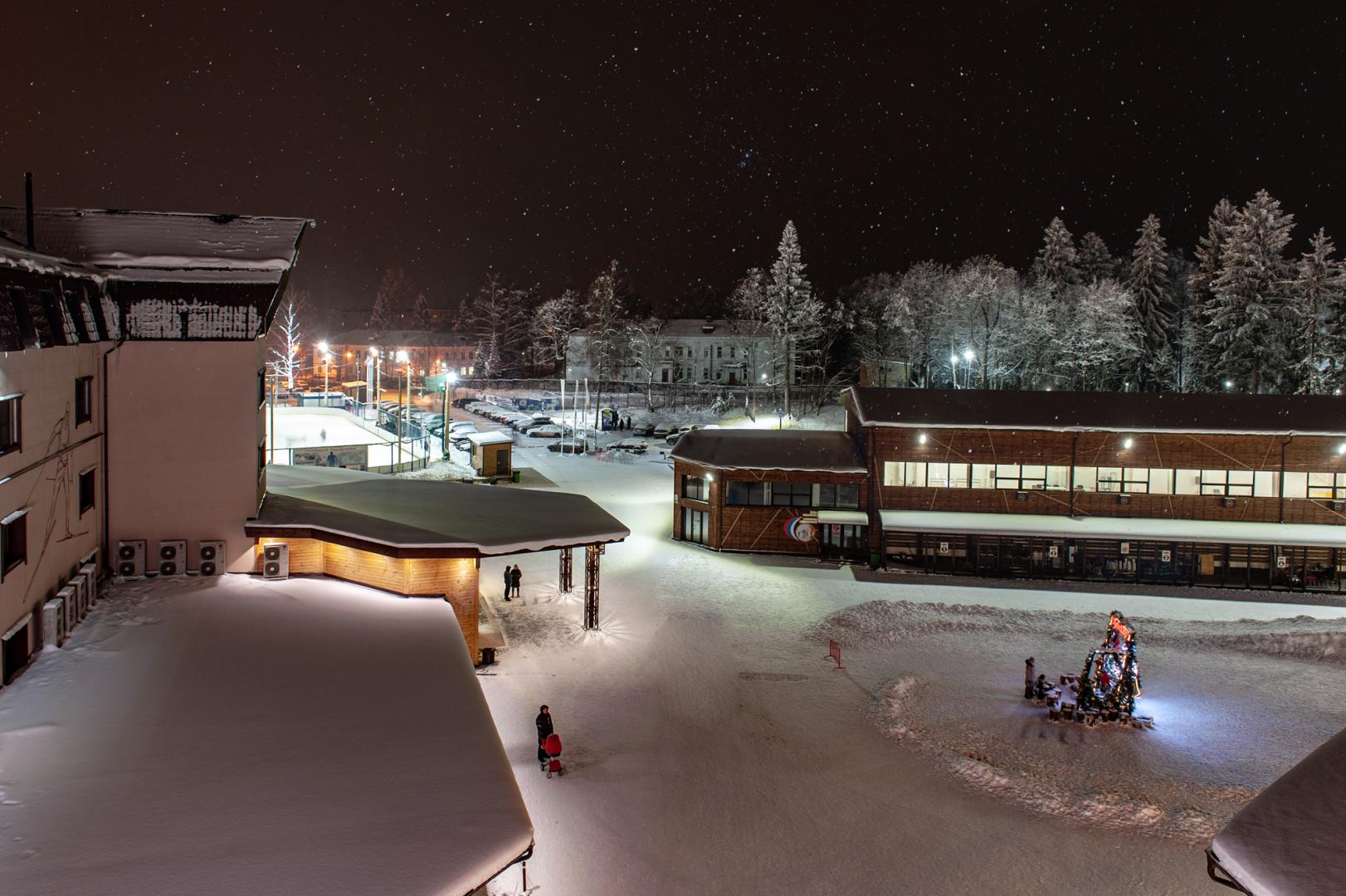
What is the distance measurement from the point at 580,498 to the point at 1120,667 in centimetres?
1312

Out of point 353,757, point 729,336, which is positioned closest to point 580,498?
point 353,757

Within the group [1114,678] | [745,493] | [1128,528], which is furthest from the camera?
[745,493]

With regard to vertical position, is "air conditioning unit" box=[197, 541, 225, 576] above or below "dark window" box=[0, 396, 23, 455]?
below

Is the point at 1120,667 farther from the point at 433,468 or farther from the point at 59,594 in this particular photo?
the point at 433,468

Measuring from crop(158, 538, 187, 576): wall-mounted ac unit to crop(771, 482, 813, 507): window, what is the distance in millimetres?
19166

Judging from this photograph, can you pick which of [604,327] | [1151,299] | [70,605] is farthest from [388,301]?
[70,605]

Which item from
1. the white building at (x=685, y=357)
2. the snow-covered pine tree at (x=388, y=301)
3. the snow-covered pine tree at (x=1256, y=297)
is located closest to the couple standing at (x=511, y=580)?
the snow-covered pine tree at (x=1256, y=297)

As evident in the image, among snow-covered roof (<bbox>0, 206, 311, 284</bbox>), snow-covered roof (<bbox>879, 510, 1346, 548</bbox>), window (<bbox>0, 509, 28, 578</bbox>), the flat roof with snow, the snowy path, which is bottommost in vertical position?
the snowy path

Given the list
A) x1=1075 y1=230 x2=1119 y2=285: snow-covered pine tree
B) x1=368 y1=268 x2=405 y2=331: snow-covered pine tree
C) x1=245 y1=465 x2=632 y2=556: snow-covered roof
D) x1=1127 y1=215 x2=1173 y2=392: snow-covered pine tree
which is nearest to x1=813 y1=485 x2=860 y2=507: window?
x1=245 y1=465 x2=632 y2=556: snow-covered roof

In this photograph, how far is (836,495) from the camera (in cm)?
3048

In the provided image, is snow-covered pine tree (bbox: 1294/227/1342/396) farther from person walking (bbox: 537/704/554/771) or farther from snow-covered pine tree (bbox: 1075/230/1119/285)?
person walking (bbox: 537/704/554/771)

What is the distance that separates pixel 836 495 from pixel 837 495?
3 cm

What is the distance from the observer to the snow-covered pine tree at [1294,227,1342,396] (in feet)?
156

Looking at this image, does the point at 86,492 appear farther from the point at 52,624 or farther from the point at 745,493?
the point at 745,493
